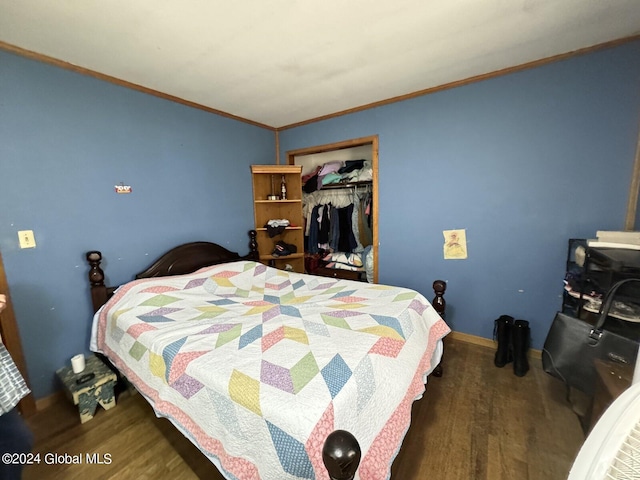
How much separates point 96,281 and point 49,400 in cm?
84

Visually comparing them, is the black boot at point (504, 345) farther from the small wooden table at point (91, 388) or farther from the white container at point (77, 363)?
the white container at point (77, 363)

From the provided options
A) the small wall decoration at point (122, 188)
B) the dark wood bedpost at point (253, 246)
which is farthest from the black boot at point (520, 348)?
the small wall decoration at point (122, 188)

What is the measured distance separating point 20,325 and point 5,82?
147 cm

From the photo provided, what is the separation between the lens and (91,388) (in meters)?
1.61

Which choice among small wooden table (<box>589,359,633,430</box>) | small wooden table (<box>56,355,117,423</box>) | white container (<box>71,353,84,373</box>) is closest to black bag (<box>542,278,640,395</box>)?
small wooden table (<box>589,359,633,430</box>)

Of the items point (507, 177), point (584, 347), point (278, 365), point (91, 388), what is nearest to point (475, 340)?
point (584, 347)

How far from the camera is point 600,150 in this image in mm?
1759

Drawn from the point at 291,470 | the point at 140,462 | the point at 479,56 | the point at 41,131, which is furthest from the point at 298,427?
the point at 479,56

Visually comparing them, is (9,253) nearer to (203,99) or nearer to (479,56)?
(203,99)

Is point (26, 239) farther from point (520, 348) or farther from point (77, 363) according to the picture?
point (520, 348)

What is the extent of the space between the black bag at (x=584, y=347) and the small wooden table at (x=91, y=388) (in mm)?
2721

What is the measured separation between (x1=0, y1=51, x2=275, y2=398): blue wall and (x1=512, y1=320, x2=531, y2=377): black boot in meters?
2.87

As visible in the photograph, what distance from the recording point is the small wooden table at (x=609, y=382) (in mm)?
918

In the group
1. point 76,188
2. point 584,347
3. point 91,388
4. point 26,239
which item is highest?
point 76,188
